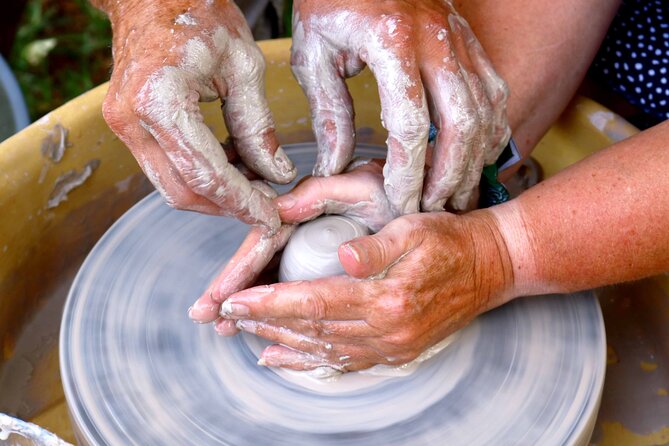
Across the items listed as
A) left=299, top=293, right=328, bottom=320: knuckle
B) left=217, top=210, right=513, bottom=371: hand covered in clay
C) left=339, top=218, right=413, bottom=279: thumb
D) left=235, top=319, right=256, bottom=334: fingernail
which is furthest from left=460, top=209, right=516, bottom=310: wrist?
left=235, top=319, right=256, bottom=334: fingernail

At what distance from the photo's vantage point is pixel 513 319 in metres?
1.37

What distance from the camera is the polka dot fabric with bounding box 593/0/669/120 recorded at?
1.72 metres

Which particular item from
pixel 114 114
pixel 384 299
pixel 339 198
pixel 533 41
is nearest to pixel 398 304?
pixel 384 299

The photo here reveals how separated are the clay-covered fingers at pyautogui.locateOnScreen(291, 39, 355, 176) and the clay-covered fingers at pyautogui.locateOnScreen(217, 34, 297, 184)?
0.08 meters

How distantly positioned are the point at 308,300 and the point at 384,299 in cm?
12

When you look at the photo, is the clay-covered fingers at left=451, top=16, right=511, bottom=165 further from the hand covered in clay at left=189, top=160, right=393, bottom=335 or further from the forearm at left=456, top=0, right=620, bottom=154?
the forearm at left=456, top=0, right=620, bottom=154

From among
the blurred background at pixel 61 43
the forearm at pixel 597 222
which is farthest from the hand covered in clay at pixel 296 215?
the blurred background at pixel 61 43

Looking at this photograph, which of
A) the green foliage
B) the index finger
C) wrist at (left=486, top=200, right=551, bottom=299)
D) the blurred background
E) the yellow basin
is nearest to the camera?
the index finger

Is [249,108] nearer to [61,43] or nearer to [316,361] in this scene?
[316,361]

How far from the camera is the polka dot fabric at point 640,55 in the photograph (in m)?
1.72

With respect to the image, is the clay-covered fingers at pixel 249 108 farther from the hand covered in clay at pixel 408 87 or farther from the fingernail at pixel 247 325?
the fingernail at pixel 247 325

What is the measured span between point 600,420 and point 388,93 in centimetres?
81

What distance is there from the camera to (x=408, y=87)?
116 cm

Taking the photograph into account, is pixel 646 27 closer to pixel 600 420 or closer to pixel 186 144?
pixel 600 420
